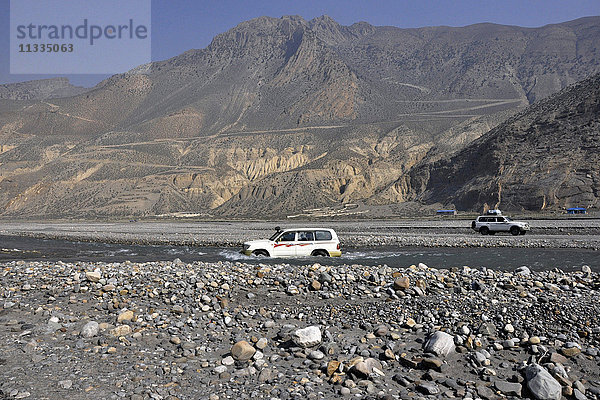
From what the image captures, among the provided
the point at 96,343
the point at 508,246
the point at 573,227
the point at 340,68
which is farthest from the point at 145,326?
the point at 340,68

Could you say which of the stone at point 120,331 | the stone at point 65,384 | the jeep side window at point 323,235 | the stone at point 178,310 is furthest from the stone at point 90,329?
the jeep side window at point 323,235

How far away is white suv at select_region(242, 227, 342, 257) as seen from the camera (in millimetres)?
19422

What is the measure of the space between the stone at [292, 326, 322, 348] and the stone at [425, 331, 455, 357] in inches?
69.9

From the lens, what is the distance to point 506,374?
692cm

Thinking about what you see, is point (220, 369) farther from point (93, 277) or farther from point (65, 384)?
point (93, 277)

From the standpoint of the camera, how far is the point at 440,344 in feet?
24.4

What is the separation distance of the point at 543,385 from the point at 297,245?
44.4ft

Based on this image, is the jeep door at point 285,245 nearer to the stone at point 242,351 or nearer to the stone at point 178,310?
the stone at point 178,310

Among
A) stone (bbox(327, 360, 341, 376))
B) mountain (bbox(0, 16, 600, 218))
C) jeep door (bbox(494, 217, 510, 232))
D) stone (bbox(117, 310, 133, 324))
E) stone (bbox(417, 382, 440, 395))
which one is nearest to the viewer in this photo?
stone (bbox(417, 382, 440, 395))

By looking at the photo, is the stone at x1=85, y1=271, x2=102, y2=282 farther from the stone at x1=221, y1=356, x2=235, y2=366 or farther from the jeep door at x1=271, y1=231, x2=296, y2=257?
the jeep door at x1=271, y1=231, x2=296, y2=257

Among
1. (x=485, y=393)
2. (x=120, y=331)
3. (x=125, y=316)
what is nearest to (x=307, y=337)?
(x=485, y=393)

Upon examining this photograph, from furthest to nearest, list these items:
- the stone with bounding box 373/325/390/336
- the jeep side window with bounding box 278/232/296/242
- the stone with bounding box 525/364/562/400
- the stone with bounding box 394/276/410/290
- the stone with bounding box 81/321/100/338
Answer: the jeep side window with bounding box 278/232/296/242 < the stone with bounding box 394/276/410/290 < the stone with bounding box 81/321/100/338 < the stone with bounding box 373/325/390/336 < the stone with bounding box 525/364/562/400

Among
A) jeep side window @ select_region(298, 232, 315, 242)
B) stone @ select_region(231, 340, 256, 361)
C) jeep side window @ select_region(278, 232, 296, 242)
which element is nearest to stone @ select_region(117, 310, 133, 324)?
stone @ select_region(231, 340, 256, 361)

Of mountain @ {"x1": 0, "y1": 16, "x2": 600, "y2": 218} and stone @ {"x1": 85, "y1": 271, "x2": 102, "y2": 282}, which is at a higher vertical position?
mountain @ {"x1": 0, "y1": 16, "x2": 600, "y2": 218}
